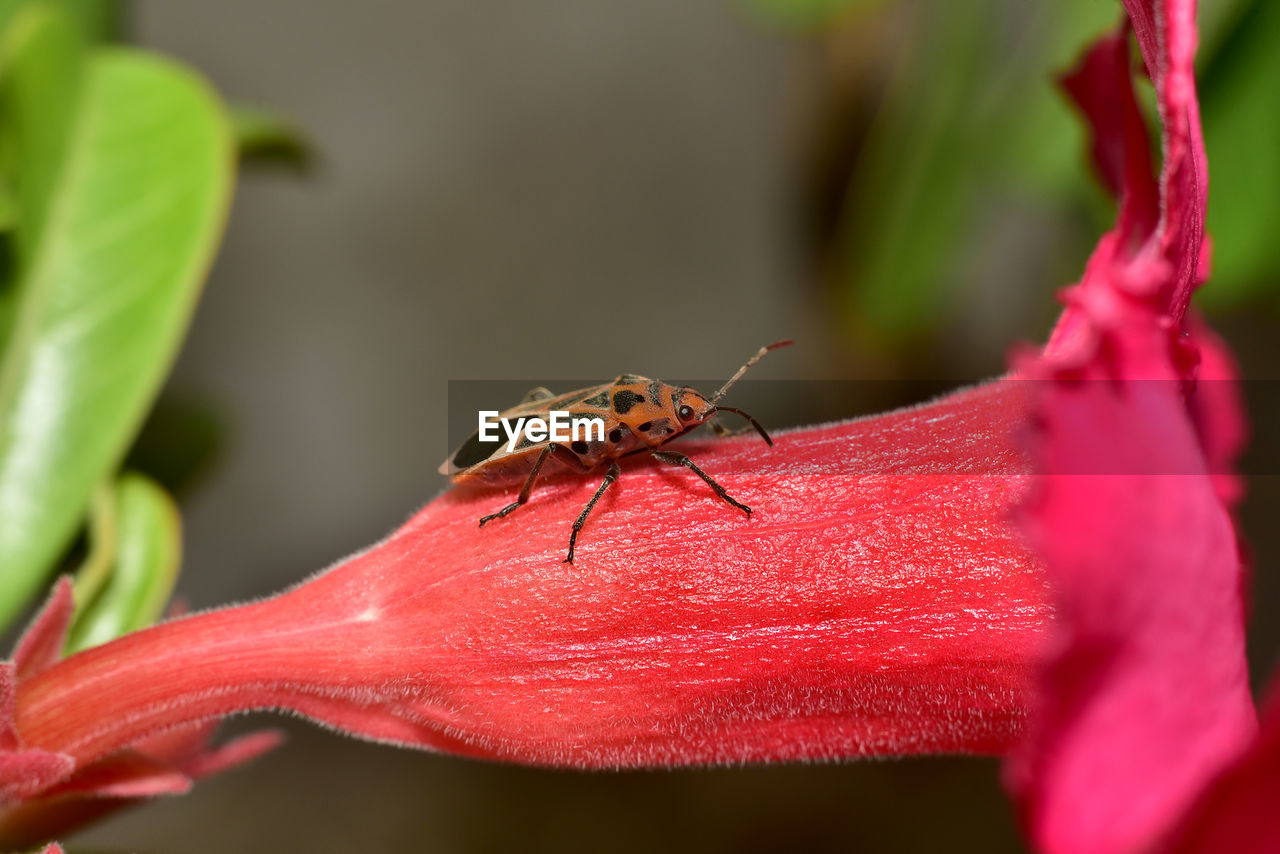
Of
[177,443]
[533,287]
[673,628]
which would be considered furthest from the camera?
[533,287]

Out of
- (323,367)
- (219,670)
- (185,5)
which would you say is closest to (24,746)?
(219,670)

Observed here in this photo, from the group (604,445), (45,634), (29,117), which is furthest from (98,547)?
(604,445)

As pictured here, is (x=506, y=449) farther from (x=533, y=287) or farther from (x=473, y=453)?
(x=533, y=287)

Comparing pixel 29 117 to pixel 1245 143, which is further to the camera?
pixel 1245 143

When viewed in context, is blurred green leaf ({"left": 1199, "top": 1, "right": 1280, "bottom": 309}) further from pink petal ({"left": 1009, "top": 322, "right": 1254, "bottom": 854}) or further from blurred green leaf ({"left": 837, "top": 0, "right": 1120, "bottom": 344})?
pink petal ({"left": 1009, "top": 322, "right": 1254, "bottom": 854})

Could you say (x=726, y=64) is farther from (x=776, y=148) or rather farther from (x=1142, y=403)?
(x=1142, y=403)

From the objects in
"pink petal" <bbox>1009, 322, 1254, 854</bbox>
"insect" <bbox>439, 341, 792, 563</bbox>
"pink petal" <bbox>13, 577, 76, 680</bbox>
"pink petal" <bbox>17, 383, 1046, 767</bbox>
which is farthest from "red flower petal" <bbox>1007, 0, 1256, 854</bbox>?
"pink petal" <bbox>13, 577, 76, 680</bbox>
